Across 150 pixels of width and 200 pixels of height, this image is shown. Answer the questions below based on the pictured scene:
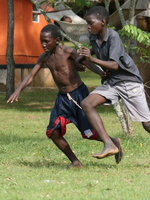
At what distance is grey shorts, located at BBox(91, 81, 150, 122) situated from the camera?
5281 mm

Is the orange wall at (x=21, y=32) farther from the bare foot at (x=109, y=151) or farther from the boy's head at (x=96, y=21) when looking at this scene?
the bare foot at (x=109, y=151)

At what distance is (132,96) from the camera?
530cm

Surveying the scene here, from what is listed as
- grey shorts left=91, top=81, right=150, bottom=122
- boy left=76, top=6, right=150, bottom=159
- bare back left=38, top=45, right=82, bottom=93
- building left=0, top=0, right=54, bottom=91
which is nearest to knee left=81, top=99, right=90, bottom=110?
boy left=76, top=6, right=150, bottom=159

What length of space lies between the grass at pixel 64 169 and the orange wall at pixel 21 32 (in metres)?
7.11

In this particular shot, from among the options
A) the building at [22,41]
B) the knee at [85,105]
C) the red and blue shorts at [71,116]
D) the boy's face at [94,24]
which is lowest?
the building at [22,41]

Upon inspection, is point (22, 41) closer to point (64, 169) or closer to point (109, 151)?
point (64, 169)

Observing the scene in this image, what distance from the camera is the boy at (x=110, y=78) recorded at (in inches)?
199

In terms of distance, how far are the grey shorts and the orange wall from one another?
1185 cm

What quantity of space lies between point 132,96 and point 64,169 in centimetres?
114

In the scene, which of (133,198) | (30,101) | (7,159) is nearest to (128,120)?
(7,159)

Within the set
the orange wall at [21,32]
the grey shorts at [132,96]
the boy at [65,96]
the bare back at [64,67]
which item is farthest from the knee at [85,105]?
the orange wall at [21,32]

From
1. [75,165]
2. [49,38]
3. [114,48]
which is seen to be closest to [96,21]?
[114,48]

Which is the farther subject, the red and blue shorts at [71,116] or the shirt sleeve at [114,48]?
the red and blue shorts at [71,116]

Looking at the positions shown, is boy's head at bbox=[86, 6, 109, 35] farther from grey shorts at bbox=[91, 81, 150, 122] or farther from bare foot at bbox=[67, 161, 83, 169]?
bare foot at bbox=[67, 161, 83, 169]
